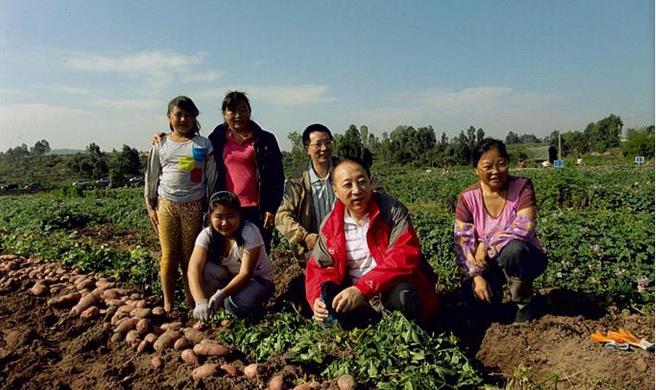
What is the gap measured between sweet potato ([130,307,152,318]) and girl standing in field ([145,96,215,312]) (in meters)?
0.29

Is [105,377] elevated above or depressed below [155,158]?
below

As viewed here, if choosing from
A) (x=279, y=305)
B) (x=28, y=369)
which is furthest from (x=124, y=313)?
(x=279, y=305)

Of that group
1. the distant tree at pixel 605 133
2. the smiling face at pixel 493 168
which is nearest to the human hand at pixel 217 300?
the smiling face at pixel 493 168

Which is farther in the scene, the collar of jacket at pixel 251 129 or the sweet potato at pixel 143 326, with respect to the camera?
the collar of jacket at pixel 251 129

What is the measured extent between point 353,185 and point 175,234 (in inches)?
58.1

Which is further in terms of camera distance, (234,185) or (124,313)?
(234,185)

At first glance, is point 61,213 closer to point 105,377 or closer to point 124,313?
point 124,313

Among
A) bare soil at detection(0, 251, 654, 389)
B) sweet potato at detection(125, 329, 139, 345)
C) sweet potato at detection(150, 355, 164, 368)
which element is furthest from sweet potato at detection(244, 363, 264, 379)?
sweet potato at detection(125, 329, 139, 345)

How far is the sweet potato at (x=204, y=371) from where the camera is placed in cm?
219

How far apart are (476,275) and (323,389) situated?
50.3 inches

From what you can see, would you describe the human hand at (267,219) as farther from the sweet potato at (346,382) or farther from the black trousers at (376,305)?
the sweet potato at (346,382)

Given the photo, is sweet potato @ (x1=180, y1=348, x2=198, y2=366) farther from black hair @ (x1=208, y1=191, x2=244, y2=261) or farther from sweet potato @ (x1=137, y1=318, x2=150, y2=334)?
black hair @ (x1=208, y1=191, x2=244, y2=261)

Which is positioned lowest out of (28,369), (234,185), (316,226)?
(28,369)

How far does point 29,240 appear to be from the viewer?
654 cm
